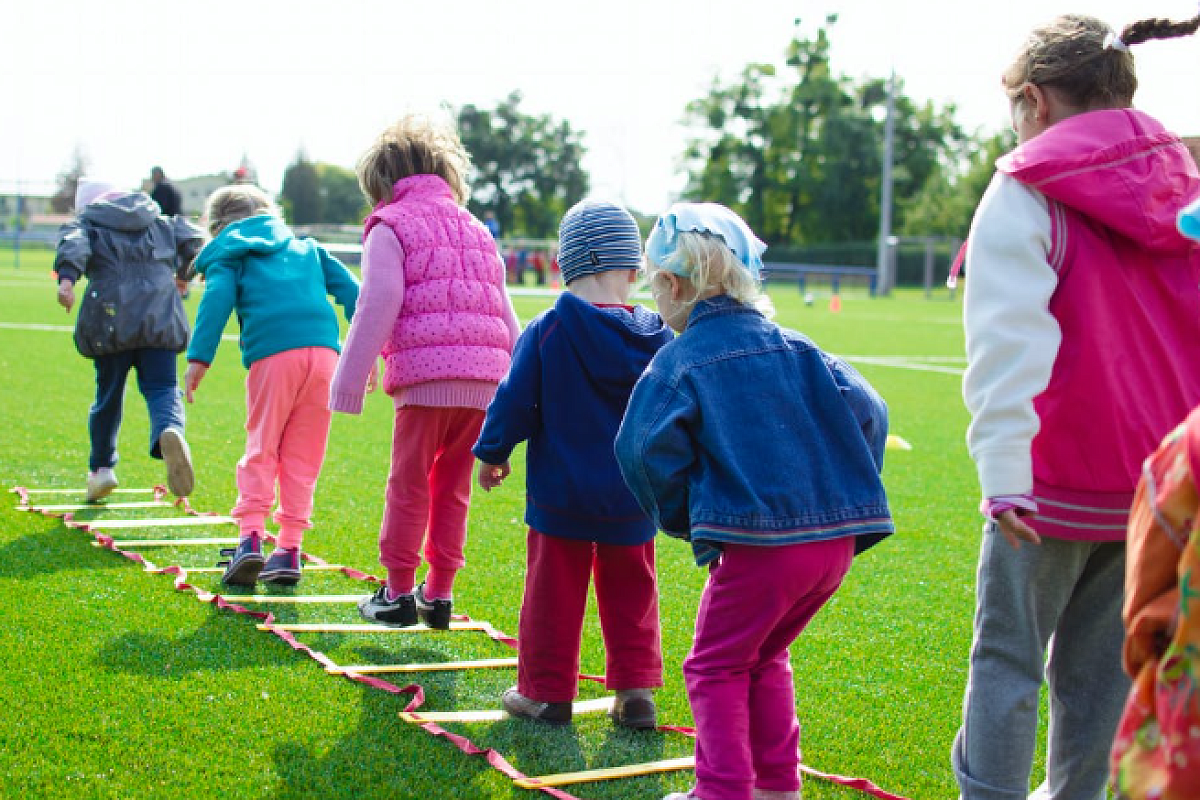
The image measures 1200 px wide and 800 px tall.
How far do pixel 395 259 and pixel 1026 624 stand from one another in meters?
2.72

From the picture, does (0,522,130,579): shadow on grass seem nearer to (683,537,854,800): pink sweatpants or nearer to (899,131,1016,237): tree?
(683,537,854,800): pink sweatpants

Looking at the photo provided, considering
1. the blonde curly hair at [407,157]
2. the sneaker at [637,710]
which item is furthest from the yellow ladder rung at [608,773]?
the blonde curly hair at [407,157]

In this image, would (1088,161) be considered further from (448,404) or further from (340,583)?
(340,583)

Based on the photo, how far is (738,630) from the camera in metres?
3.02

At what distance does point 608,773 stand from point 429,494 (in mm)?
1609

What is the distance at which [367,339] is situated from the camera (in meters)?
4.61

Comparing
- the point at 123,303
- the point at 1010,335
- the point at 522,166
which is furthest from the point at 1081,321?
the point at 522,166

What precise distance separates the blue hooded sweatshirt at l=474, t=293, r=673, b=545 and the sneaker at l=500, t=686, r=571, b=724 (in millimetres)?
526

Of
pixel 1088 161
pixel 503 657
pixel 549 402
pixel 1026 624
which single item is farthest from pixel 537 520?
pixel 1088 161

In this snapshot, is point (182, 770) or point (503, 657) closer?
point (182, 770)

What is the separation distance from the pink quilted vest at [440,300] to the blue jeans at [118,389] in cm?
253

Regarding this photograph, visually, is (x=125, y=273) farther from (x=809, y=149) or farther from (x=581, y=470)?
(x=809, y=149)

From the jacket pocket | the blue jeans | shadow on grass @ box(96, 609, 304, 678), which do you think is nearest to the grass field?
shadow on grass @ box(96, 609, 304, 678)

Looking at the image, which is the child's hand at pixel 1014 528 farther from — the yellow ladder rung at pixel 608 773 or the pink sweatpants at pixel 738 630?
the yellow ladder rung at pixel 608 773
